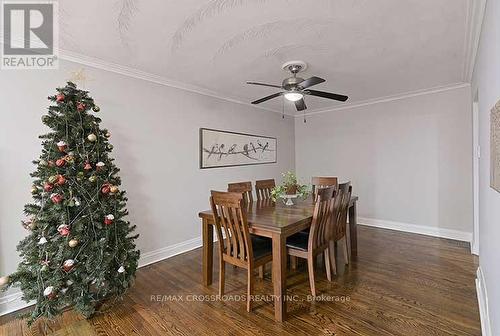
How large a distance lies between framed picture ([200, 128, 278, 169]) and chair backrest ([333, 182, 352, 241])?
2023 mm

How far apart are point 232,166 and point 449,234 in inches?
142

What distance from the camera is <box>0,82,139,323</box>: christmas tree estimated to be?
6.57ft

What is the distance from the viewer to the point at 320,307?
2.27 metres

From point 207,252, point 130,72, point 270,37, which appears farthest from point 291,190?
point 130,72

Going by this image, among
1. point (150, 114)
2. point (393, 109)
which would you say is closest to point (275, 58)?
point (150, 114)

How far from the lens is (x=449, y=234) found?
13.2ft

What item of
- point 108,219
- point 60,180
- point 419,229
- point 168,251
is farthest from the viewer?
point 419,229

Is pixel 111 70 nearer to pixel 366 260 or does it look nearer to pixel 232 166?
pixel 232 166

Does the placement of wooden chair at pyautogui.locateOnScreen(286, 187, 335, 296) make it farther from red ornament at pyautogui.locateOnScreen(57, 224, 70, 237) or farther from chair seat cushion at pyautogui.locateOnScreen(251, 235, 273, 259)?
red ornament at pyautogui.locateOnScreen(57, 224, 70, 237)

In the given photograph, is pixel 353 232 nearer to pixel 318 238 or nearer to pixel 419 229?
pixel 318 238

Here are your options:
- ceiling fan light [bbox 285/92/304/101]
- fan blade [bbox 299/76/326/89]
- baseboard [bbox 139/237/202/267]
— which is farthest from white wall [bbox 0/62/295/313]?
fan blade [bbox 299/76/326/89]

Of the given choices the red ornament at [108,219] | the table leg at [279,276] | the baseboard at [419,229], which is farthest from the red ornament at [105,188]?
the baseboard at [419,229]

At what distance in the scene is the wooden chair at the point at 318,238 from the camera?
95.3 inches

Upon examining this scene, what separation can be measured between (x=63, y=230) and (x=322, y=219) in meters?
2.24
